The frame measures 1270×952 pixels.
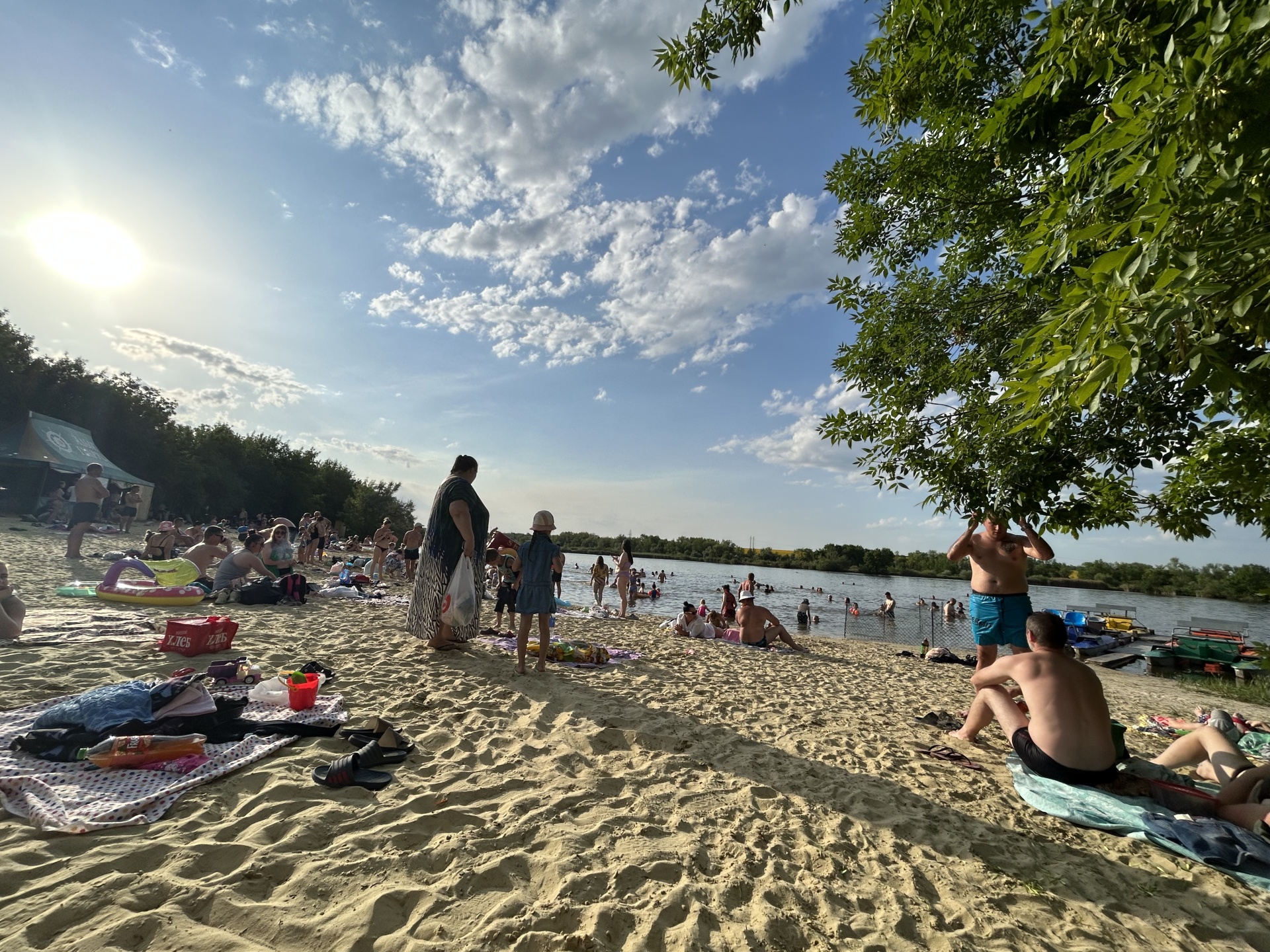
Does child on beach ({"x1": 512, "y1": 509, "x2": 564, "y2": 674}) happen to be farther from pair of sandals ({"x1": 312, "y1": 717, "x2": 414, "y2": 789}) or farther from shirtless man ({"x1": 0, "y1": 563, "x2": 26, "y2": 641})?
shirtless man ({"x1": 0, "y1": 563, "x2": 26, "y2": 641})

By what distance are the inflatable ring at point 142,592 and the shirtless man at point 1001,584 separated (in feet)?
32.6

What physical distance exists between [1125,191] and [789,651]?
8.70 metres

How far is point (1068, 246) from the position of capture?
2.04m

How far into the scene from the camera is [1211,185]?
6.11ft

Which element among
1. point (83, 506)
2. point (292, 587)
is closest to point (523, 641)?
point (292, 587)

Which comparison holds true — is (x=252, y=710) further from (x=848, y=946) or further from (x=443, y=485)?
(x=848, y=946)

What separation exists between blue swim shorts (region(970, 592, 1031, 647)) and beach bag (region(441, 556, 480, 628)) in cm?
510

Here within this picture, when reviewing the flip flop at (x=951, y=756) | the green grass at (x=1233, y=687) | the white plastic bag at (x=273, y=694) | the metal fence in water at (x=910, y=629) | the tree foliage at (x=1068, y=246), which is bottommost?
the metal fence in water at (x=910, y=629)

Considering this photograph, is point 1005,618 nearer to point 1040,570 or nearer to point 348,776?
point 348,776

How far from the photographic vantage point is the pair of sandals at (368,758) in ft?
9.26

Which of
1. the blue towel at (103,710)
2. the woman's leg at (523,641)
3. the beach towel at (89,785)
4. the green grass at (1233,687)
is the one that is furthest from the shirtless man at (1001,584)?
the green grass at (1233,687)

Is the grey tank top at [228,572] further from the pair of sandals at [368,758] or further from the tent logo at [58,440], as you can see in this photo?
the tent logo at [58,440]

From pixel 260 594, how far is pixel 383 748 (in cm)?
654

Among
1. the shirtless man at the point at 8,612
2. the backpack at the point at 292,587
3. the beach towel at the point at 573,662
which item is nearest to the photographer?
the shirtless man at the point at 8,612
